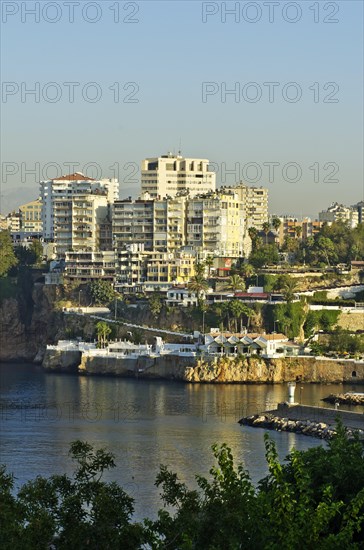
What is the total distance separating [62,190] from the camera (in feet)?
310

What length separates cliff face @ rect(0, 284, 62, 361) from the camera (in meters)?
79.3

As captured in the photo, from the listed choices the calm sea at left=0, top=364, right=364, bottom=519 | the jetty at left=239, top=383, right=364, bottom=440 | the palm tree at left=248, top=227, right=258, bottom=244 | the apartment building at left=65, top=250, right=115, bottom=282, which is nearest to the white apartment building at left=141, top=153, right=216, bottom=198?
the palm tree at left=248, top=227, right=258, bottom=244

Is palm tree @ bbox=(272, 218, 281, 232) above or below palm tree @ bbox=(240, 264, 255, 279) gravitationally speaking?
above

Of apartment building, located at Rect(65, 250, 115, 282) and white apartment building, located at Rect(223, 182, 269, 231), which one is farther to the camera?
white apartment building, located at Rect(223, 182, 269, 231)

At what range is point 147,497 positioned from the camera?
34219 mm

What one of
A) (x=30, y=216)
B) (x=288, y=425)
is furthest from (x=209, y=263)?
(x=30, y=216)

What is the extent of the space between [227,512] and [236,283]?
179 ft

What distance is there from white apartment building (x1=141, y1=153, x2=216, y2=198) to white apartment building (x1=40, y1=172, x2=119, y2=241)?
298 cm

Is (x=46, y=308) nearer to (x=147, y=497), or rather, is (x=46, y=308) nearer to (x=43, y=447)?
(x=43, y=447)

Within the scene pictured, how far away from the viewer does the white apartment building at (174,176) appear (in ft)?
321

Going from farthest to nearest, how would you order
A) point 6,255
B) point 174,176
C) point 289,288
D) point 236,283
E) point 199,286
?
point 174,176 → point 6,255 → point 236,283 → point 199,286 → point 289,288

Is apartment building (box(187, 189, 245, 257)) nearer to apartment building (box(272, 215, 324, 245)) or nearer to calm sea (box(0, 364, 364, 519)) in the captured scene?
apartment building (box(272, 215, 324, 245))

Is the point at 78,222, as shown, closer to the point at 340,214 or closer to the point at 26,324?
the point at 26,324

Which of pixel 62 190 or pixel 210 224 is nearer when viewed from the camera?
pixel 210 224
